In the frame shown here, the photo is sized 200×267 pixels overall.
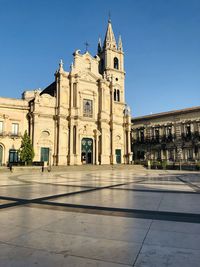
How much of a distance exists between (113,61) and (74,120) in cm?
2086

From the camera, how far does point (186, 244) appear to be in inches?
149

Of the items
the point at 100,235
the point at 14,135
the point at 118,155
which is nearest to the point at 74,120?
the point at 14,135

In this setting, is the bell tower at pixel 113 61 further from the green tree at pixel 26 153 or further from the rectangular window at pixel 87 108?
the green tree at pixel 26 153

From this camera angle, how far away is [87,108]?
45.8m

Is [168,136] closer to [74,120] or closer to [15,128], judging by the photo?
[74,120]

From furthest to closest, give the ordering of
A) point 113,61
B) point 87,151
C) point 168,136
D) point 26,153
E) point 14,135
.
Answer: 1. point 113,61
2. point 168,136
3. point 87,151
4. point 14,135
5. point 26,153

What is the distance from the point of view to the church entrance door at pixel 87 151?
44156 mm

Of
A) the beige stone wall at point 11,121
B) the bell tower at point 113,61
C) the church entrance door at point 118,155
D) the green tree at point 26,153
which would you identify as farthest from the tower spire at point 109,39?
the green tree at point 26,153

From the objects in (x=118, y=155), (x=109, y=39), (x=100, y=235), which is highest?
(x=109, y=39)

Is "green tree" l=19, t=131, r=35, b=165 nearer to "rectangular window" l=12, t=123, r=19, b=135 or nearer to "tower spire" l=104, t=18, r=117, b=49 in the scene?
"rectangular window" l=12, t=123, r=19, b=135

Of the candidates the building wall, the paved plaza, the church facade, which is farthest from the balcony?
the paved plaza

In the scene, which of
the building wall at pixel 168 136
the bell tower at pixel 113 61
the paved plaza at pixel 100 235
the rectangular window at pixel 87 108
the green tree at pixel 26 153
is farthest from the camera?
the bell tower at pixel 113 61

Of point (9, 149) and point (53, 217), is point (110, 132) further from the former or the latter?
point (53, 217)

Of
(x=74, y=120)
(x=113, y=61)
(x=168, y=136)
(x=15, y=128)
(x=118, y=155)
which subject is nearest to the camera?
(x=15, y=128)
